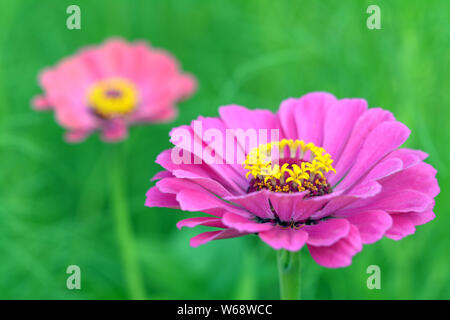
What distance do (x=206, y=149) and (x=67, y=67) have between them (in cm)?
83

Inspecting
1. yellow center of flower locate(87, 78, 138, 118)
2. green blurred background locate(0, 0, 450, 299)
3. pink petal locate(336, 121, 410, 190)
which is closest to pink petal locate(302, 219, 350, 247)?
pink petal locate(336, 121, 410, 190)

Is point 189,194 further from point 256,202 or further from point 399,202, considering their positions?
point 399,202

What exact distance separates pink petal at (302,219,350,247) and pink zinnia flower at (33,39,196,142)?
69 centimetres

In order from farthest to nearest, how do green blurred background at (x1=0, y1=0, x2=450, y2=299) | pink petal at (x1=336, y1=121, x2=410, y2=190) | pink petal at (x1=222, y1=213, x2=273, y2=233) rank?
1. green blurred background at (x1=0, y1=0, x2=450, y2=299)
2. pink petal at (x1=336, y1=121, x2=410, y2=190)
3. pink petal at (x1=222, y1=213, x2=273, y2=233)

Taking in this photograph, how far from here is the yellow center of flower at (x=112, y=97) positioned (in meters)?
1.34

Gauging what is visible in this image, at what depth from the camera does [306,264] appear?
1132 millimetres

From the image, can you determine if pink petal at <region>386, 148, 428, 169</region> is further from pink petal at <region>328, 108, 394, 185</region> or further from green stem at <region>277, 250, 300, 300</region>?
green stem at <region>277, 250, 300, 300</region>

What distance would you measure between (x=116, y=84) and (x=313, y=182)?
0.87m

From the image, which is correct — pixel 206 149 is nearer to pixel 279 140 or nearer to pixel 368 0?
pixel 279 140

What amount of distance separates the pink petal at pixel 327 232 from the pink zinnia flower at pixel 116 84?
27.3 inches

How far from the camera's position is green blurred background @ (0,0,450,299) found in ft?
3.31

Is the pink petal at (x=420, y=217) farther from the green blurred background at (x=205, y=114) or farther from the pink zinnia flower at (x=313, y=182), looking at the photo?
the green blurred background at (x=205, y=114)

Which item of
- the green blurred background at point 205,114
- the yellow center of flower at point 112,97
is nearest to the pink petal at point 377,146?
the green blurred background at point 205,114

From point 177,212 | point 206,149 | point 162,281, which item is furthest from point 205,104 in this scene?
point 206,149
